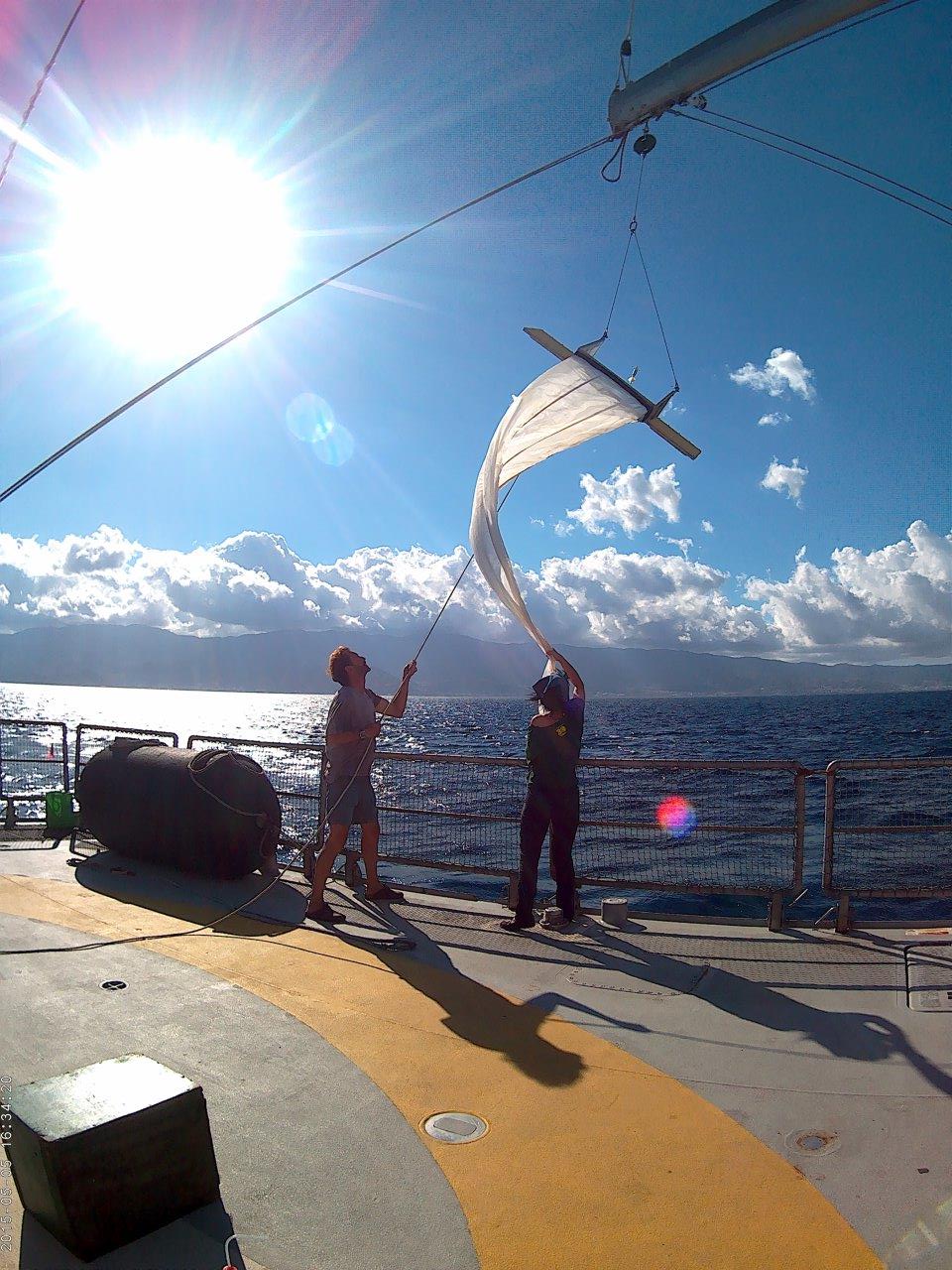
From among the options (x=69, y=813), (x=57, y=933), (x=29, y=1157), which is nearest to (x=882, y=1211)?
(x=29, y=1157)

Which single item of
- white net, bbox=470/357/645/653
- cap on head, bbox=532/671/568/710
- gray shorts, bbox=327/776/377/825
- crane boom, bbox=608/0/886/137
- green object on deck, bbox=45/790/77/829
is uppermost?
crane boom, bbox=608/0/886/137

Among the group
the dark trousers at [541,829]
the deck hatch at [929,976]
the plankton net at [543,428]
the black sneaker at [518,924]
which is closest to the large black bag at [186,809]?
the black sneaker at [518,924]

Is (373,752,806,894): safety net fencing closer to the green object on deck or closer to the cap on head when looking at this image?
the cap on head

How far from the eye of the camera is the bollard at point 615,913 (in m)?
7.02

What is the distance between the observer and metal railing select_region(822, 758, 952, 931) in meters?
6.87

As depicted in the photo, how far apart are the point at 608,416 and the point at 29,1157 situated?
686 centimetres

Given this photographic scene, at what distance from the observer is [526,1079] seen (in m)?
4.31

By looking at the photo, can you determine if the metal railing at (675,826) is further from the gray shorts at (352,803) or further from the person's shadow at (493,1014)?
the person's shadow at (493,1014)

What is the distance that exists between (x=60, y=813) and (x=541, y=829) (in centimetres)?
669

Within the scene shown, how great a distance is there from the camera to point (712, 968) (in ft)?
19.5

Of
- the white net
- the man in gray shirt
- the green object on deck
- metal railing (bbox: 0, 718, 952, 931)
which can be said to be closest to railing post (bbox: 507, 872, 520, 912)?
metal railing (bbox: 0, 718, 952, 931)

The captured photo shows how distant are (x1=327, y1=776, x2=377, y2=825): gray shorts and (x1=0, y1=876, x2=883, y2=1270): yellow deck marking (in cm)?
142


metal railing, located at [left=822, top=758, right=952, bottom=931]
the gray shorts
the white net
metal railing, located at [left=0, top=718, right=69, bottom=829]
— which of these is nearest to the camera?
metal railing, located at [left=822, top=758, right=952, bottom=931]

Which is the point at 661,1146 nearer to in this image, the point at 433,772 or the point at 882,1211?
the point at 882,1211
